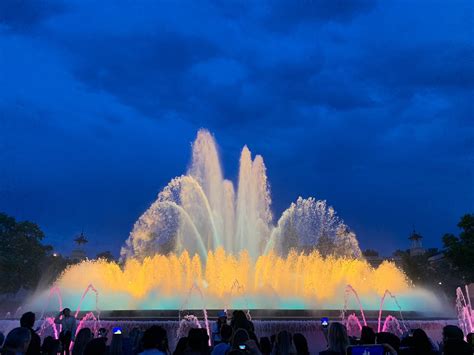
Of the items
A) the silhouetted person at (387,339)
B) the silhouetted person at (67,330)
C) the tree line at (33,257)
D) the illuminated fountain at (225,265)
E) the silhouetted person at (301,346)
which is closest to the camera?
the silhouetted person at (387,339)

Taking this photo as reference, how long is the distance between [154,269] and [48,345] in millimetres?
19597

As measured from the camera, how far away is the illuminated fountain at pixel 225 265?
81.8ft

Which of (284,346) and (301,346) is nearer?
(284,346)

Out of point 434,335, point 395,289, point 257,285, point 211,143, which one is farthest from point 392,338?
point 211,143

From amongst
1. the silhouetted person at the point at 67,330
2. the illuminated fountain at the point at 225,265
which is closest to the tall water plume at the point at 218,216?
the illuminated fountain at the point at 225,265

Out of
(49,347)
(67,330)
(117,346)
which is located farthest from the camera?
(67,330)

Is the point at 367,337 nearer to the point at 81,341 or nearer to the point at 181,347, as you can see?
the point at 181,347

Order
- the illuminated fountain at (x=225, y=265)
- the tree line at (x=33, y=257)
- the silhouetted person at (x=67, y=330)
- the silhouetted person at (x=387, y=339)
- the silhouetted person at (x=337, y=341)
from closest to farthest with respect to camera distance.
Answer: the silhouetted person at (x=337, y=341) → the silhouetted person at (x=387, y=339) → the silhouetted person at (x=67, y=330) → the illuminated fountain at (x=225, y=265) → the tree line at (x=33, y=257)

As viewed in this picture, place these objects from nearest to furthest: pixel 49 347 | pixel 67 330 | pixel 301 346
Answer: pixel 301 346 → pixel 49 347 → pixel 67 330

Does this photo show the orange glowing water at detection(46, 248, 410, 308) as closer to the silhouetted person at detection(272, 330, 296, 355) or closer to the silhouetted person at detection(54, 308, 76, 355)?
the silhouetted person at detection(54, 308, 76, 355)

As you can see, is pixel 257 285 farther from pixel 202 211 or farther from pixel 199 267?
pixel 202 211

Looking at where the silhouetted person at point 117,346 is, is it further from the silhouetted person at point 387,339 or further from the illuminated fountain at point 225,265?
the illuminated fountain at point 225,265

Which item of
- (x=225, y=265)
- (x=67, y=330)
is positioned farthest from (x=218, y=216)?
(x=67, y=330)

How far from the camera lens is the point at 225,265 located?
28312mm
